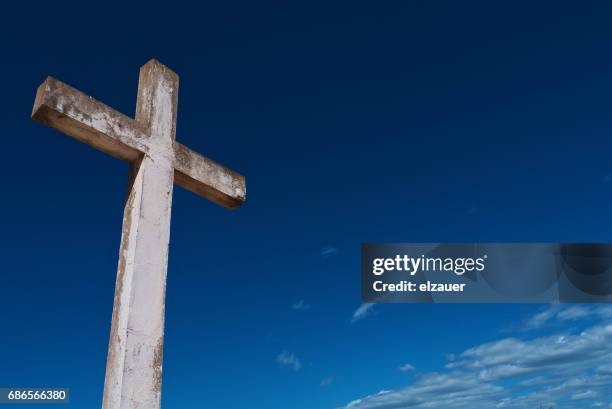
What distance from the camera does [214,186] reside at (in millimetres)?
6980

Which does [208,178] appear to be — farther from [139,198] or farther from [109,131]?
[109,131]

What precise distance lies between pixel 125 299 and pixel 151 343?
17.3 inches

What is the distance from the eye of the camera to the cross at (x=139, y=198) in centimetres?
527

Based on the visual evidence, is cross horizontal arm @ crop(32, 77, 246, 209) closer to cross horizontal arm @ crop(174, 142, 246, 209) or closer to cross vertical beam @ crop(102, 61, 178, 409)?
cross horizontal arm @ crop(174, 142, 246, 209)

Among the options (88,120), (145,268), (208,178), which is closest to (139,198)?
(145,268)

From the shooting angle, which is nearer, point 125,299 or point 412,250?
point 125,299

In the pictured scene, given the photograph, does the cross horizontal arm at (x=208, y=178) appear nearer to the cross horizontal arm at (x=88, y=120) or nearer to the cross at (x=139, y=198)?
the cross at (x=139, y=198)

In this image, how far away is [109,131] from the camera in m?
5.77

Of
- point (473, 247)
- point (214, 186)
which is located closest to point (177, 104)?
point (214, 186)

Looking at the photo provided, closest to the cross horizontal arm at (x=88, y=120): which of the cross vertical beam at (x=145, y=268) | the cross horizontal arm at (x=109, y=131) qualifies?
the cross horizontal arm at (x=109, y=131)

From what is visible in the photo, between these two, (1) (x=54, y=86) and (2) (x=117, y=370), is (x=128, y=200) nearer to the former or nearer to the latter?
(1) (x=54, y=86)

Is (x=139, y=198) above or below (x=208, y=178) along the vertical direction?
below

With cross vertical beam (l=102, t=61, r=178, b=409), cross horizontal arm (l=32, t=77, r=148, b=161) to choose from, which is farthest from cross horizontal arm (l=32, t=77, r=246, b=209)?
cross vertical beam (l=102, t=61, r=178, b=409)

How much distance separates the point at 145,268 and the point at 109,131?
1292 mm
